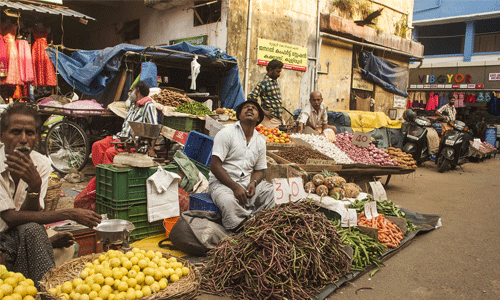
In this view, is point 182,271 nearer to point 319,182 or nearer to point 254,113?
point 254,113

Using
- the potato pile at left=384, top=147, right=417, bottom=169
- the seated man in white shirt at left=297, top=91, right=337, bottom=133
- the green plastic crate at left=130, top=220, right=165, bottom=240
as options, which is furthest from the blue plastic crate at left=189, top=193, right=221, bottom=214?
the potato pile at left=384, top=147, right=417, bottom=169

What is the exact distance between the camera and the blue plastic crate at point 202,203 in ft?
14.0

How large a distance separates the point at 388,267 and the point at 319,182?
5.82 ft

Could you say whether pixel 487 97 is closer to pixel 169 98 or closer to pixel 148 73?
pixel 169 98

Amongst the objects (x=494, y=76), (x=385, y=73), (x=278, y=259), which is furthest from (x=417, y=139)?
(x=494, y=76)

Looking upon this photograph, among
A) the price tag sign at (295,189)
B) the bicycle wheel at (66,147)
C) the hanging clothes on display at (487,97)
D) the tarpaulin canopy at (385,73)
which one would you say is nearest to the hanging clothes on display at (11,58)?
the bicycle wheel at (66,147)

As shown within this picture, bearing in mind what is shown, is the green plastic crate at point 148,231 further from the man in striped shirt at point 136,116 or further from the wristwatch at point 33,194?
the man in striped shirt at point 136,116

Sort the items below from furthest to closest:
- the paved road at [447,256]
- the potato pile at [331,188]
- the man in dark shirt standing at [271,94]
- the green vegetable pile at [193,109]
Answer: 1. the man in dark shirt standing at [271,94]
2. the green vegetable pile at [193,109]
3. the potato pile at [331,188]
4. the paved road at [447,256]

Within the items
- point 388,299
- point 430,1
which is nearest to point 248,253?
point 388,299

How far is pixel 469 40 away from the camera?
2375cm

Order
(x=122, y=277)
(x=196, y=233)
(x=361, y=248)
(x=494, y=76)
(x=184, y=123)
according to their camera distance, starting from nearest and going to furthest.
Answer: (x=122, y=277)
(x=196, y=233)
(x=361, y=248)
(x=184, y=123)
(x=494, y=76)

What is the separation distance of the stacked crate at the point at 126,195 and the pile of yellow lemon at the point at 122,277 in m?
1.53

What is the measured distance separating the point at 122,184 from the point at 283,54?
29.0 feet

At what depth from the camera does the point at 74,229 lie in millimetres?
3441
